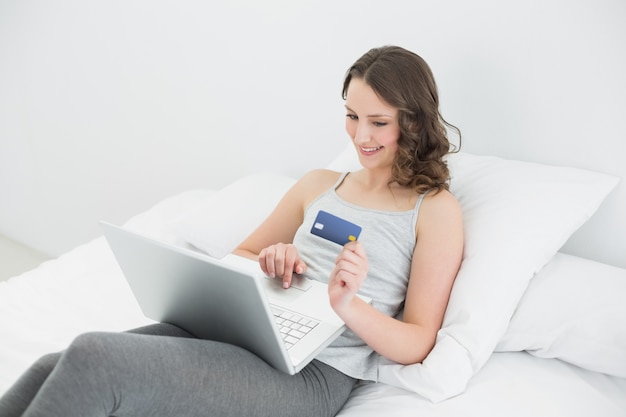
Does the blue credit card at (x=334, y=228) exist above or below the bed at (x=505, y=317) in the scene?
above

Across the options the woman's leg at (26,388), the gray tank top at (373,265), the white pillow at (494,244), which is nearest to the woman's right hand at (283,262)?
the gray tank top at (373,265)

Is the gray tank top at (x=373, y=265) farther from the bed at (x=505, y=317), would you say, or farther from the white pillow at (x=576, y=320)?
the white pillow at (x=576, y=320)

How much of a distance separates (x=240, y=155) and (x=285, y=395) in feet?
3.96

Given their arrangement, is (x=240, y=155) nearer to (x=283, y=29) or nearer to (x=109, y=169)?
(x=283, y=29)

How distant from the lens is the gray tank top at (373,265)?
1.23m

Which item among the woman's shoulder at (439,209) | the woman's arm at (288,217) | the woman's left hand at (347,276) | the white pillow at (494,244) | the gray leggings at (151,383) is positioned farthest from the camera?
the woman's arm at (288,217)

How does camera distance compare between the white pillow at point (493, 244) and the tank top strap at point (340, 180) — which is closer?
the white pillow at point (493, 244)

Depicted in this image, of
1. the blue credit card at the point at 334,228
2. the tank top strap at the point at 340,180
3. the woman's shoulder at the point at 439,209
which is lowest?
the woman's shoulder at the point at 439,209

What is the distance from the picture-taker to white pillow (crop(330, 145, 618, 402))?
1168 millimetres

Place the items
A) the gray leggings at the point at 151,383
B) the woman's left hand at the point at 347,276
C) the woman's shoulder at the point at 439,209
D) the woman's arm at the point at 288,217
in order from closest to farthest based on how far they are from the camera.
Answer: the gray leggings at the point at 151,383 < the woman's left hand at the point at 347,276 < the woman's shoulder at the point at 439,209 < the woman's arm at the point at 288,217

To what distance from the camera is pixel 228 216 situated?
5.81 ft

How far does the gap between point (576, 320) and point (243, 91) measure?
1.26 m

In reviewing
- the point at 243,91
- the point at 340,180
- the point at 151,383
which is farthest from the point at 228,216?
the point at 151,383

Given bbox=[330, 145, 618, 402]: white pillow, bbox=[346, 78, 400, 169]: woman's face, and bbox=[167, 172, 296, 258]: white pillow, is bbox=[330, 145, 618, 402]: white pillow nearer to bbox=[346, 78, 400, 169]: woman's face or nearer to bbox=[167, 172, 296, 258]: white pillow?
bbox=[346, 78, 400, 169]: woman's face
